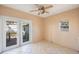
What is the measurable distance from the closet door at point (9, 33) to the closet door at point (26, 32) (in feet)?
1.02

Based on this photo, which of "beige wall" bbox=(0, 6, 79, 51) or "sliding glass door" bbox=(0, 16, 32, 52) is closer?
"sliding glass door" bbox=(0, 16, 32, 52)

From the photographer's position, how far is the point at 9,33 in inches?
121

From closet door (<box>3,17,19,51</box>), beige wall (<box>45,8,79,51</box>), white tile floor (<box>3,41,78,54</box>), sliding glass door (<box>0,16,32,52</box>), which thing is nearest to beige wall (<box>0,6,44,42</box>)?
sliding glass door (<box>0,16,32,52</box>)

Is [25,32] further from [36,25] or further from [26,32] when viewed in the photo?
[36,25]

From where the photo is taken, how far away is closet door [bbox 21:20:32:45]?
12.3 feet

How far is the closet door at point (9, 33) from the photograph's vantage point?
3.01m

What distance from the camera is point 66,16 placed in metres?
3.72

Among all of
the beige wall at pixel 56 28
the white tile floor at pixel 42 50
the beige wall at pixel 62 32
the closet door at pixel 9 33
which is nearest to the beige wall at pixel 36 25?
the beige wall at pixel 56 28

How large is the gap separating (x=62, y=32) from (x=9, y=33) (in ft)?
7.18

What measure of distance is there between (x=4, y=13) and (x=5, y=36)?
75cm

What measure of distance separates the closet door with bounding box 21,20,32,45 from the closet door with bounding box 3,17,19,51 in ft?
1.02

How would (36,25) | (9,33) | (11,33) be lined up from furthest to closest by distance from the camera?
(36,25), (11,33), (9,33)

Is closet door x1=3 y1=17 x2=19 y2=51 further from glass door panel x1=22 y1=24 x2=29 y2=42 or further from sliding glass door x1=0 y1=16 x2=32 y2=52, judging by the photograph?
glass door panel x1=22 y1=24 x2=29 y2=42

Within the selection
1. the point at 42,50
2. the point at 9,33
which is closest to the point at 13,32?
the point at 9,33
